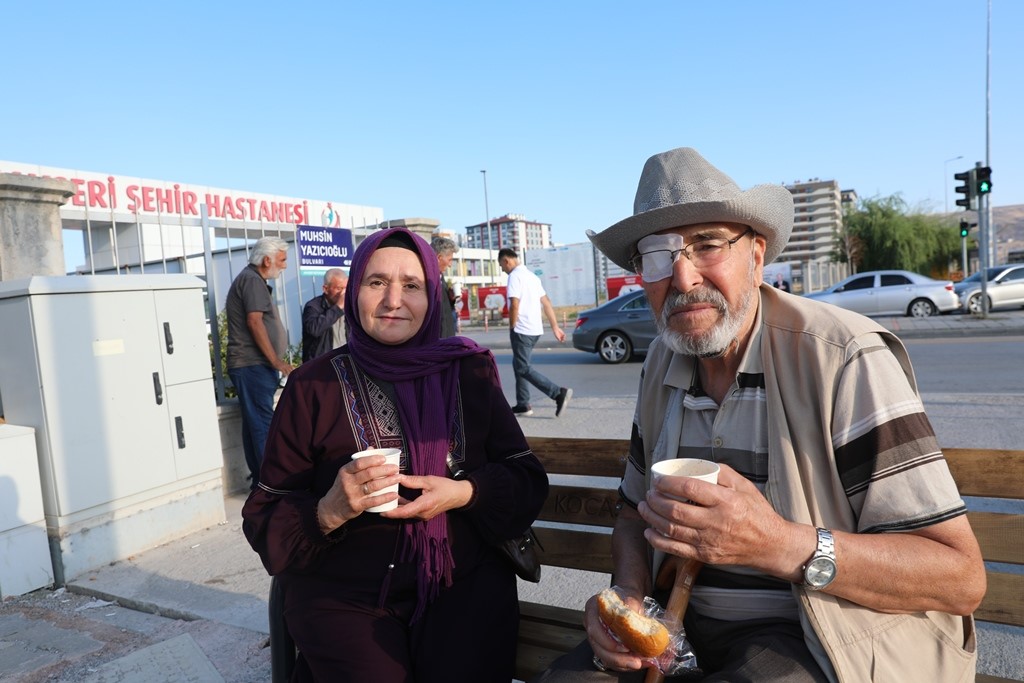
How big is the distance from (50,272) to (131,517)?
6.99ft

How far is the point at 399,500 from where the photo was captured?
6.70 feet

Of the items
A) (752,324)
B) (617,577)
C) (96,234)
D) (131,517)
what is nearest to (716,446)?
(752,324)

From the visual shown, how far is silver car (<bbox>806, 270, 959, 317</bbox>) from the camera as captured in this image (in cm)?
2077

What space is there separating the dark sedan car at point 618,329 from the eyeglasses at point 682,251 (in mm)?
12341

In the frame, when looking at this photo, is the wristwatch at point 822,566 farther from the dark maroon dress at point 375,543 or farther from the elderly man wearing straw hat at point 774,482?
the dark maroon dress at point 375,543

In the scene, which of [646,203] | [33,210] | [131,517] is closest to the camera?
[646,203]

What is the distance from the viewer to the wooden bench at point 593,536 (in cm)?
196

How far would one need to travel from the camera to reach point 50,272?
555cm

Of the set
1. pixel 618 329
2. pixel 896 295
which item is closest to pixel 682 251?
pixel 618 329

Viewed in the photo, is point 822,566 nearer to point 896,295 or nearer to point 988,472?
point 988,472

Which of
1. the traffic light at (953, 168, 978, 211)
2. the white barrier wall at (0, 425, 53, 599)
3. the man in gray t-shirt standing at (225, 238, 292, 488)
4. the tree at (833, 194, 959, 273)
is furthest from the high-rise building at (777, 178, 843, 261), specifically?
the white barrier wall at (0, 425, 53, 599)

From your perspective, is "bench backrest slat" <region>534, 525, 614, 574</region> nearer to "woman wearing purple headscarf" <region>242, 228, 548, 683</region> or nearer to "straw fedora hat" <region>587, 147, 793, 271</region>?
"woman wearing purple headscarf" <region>242, 228, 548, 683</region>

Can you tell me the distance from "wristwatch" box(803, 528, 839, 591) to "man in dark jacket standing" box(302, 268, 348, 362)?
564cm

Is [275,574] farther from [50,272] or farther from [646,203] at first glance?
[50,272]
